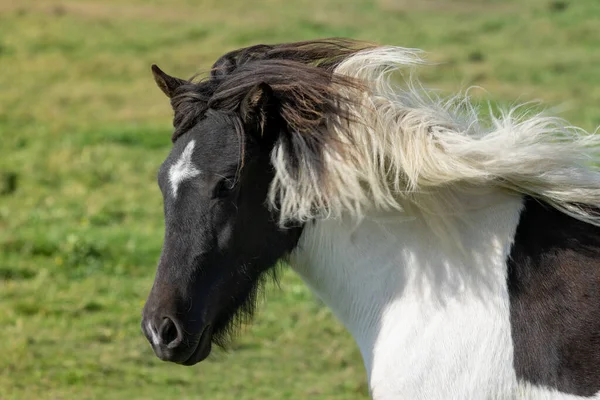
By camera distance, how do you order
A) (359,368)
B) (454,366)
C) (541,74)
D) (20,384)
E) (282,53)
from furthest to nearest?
(541,74)
(359,368)
(20,384)
(282,53)
(454,366)

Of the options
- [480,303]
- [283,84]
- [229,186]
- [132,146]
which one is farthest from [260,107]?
[132,146]

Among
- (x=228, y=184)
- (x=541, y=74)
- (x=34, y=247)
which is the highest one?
(x=228, y=184)

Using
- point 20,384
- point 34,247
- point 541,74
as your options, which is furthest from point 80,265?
point 541,74

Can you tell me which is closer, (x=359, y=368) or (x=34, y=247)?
(x=359, y=368)

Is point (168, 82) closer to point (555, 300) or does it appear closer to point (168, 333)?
point (168, 333)

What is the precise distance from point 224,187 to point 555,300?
116cm

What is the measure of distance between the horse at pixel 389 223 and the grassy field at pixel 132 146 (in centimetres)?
72

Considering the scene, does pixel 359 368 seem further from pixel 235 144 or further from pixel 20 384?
pixel 235 144

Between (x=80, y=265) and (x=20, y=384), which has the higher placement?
(x=20, y=384)

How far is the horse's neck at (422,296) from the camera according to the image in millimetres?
3004

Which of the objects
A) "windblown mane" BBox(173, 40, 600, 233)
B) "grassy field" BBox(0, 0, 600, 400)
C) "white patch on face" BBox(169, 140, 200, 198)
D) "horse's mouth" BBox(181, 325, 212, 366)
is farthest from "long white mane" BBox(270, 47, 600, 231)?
"grassy field" BBox(0, 0, 600, 400)

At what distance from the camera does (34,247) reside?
8.59 meters

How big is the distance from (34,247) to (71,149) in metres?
3.22

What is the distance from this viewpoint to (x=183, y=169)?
3213 millimetres
